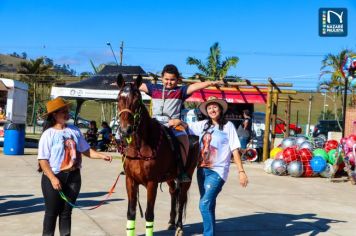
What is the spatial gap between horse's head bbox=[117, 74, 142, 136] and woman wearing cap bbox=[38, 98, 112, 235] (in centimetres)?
58

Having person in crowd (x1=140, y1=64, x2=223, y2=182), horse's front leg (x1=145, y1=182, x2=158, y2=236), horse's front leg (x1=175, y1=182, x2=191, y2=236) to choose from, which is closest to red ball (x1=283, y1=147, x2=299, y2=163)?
horse's front leg (x1=175, y1=182, x2=191, y2=236)

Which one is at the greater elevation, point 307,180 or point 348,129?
point 348,129

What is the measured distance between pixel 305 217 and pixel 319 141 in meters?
9.30

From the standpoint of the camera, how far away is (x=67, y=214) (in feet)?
17.4

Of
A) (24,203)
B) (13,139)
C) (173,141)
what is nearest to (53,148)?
(173,141)

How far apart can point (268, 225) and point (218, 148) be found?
8.28 ft

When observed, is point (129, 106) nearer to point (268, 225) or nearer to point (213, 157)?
point (213, 157)

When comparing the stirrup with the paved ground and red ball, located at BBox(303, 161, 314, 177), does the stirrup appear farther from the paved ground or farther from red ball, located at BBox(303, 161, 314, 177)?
red ball, located at BBox(303, 161, 314, 177)

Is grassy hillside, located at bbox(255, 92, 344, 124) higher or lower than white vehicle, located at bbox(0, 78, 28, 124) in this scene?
higher

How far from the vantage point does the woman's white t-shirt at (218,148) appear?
5742 mm

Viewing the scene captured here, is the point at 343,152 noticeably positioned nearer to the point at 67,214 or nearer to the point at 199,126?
the point at 199,126

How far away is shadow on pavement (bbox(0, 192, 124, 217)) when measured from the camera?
7.92 metres

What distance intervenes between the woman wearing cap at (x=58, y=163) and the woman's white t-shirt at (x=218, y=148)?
4.80 ft

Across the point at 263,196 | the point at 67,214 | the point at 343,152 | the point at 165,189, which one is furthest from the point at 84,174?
the point at 67,214
